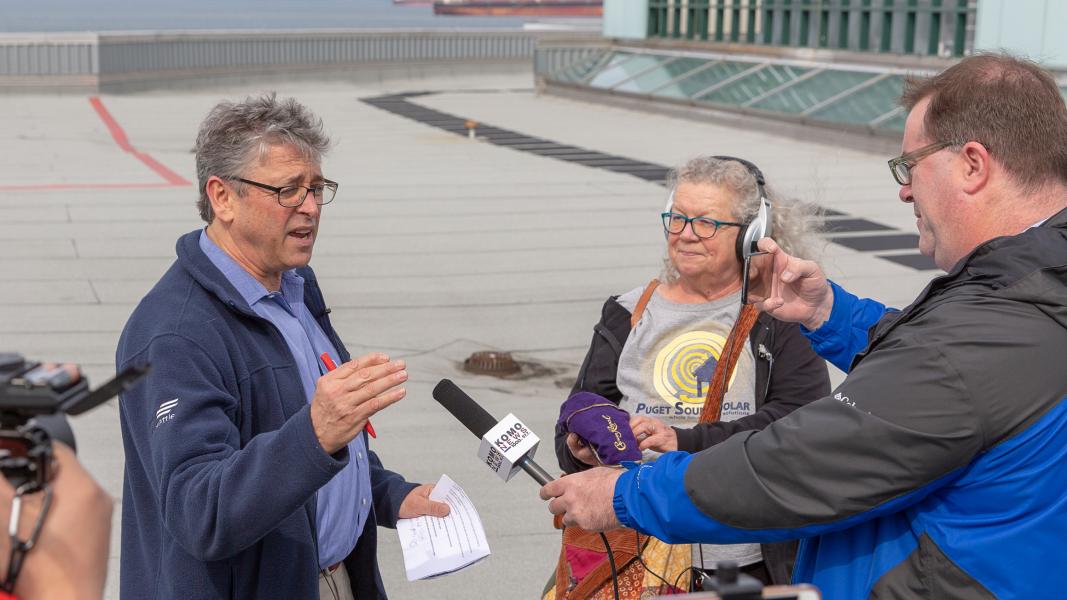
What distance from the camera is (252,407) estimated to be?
127 inches

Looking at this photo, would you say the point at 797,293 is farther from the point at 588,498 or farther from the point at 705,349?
the point at 588,498

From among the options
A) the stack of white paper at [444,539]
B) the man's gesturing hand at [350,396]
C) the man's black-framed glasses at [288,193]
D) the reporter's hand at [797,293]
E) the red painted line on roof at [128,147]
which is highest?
the man's black-framed glasses at [288,193]

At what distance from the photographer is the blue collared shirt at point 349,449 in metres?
3.41

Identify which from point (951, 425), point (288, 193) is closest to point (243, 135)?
point (288, 193)

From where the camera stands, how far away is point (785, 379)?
13.2ft

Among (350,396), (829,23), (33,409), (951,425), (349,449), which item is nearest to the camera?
(33,409)

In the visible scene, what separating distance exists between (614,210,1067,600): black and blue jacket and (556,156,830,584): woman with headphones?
101cm

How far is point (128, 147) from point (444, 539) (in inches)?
735

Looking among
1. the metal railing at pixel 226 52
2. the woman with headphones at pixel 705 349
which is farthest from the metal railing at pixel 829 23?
the woman with headphones at pixel 705 349

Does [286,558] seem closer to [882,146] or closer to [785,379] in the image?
[785,379]

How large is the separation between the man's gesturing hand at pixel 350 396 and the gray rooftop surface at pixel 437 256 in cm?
285

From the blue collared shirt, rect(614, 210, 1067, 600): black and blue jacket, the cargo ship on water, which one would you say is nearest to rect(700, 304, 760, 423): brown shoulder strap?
the blue collared shirt

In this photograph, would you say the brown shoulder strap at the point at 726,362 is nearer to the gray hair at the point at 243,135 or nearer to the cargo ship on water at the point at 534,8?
the gray hair at the point at 243,135

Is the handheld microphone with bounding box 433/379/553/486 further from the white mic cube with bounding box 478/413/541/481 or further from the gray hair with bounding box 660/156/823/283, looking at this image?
the gray hair with bounding box 660/156/823/283
